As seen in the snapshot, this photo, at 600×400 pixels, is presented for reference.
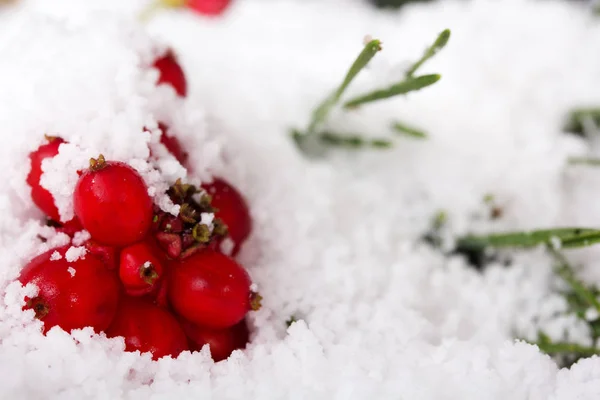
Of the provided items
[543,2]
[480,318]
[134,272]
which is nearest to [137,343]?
[134,272]

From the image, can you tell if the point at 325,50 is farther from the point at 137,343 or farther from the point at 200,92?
the point at 137,343

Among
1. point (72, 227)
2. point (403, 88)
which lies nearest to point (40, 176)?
point (72, 227)

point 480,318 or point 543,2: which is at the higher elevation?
point 543,2

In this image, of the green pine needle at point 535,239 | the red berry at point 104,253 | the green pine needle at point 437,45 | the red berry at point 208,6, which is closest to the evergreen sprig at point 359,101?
the green pine needle at point 437,45

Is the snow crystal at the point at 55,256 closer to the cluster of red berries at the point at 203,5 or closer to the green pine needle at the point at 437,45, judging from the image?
the green pine needle at the point at 437,45

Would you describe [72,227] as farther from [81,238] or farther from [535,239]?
[535,239]

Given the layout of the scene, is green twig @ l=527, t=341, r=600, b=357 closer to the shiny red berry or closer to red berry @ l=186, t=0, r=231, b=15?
the shiny red berry

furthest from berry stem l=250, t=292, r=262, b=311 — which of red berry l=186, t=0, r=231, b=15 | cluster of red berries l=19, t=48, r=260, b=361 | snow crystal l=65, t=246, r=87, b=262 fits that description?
red berry l=186, t=0, r=231, b=15
